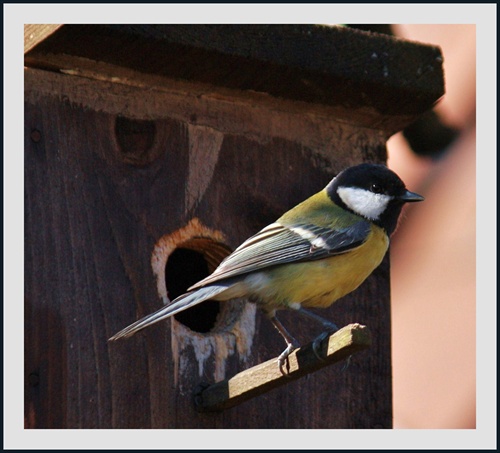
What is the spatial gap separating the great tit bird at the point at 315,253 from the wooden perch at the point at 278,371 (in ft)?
0.42

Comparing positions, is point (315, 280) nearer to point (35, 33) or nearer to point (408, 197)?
point (408, 197)

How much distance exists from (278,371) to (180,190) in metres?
0.79

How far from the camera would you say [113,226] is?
3.47 metres

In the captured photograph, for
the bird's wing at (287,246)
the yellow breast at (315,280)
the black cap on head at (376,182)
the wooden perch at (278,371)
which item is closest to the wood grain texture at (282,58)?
the black cap on head at (376,182)

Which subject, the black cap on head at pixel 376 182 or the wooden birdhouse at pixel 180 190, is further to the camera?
the black cap on head at pixel 376 182

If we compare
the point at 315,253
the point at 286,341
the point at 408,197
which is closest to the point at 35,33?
the point at 315,253

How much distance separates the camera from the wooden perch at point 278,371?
2908mm

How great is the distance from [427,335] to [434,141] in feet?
2.37

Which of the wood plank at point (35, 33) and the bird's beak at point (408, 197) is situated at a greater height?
the wood plank at point (35, 33)

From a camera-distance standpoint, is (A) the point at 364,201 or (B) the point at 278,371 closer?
(B) the point at 278,371

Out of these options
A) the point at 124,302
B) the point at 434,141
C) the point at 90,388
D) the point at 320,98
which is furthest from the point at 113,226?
the point at 434,141

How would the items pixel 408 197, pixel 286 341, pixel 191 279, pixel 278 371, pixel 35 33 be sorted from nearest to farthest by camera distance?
pixel 278 371 < pixel 35 33 < pixel 286 341 < pixel 408 197 < pixel 191 279

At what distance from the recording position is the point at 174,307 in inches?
125

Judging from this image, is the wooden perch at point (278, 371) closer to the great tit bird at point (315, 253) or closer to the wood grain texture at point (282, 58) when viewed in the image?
the great tit bird at point (315, 253)
